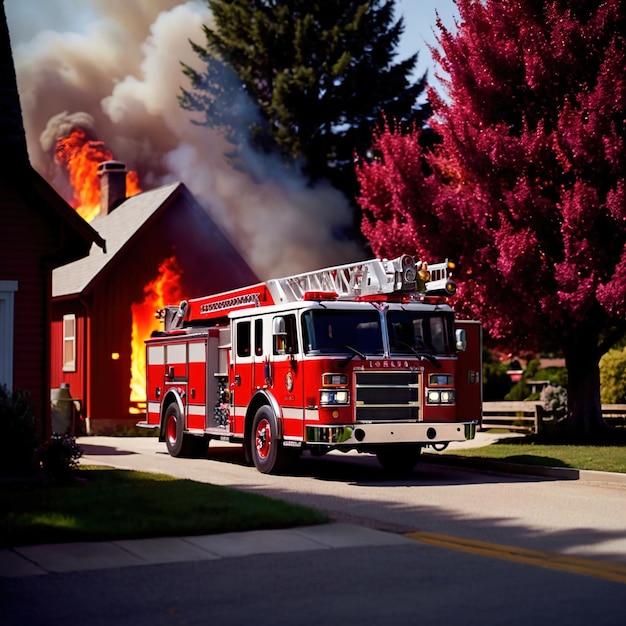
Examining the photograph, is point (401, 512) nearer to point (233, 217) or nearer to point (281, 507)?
point (281, 507)

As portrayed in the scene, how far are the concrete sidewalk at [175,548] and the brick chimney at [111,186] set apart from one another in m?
27.7

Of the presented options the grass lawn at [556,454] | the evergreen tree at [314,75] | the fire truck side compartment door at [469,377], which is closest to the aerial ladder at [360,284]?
the fire truck side compartment door at [469,377]

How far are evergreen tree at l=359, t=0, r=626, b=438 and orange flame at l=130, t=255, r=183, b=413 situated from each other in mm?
10847

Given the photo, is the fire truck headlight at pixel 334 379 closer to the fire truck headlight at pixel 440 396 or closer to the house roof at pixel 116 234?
the fire truck headlight at pixel 440 396

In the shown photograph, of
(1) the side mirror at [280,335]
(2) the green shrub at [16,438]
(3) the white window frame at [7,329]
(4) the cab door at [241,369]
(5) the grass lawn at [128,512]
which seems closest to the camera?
(5) the grass lawn at [128,512]

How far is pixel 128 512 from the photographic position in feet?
39.3

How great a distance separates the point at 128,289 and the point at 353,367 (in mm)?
17152

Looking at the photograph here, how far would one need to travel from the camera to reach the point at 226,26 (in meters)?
48.9

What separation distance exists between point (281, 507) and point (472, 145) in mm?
12361

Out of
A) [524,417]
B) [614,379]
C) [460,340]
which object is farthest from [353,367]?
[614,379]

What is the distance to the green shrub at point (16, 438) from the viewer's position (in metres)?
14.3

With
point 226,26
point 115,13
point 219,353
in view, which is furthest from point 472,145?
point 115,13

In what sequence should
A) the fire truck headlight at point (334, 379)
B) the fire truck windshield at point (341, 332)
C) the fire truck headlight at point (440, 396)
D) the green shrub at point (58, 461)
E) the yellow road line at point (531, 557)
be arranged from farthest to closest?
the fire truck headlight at point (440, 396) → the fire truck windshield at point (341, 332) → the fire truck headlight at point (334, 379) → the green shrub at point (58, 461) → the yellow road line at point (531, 557)

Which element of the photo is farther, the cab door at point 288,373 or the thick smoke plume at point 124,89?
the thick smoke plume at point 124,89
